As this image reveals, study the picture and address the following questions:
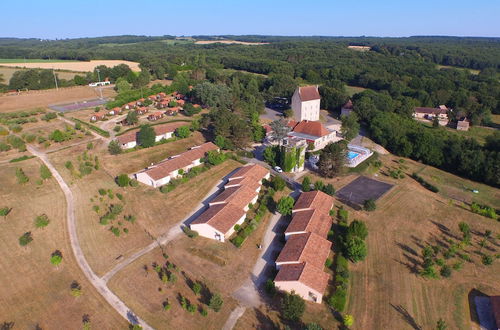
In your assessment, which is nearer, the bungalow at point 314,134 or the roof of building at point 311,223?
the roof of building at point 311,223

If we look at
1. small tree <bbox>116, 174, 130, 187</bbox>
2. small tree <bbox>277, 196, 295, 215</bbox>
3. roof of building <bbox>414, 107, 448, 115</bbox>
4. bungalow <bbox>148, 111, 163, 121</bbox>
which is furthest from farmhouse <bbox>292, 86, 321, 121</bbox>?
small tree <bbox>116, 174, 130, 187</bbox>

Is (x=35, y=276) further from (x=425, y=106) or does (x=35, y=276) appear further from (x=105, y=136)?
(x=425, y=106)

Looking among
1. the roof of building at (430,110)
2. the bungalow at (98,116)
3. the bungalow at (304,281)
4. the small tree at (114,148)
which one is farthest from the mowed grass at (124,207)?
the roof of building at (430,110)

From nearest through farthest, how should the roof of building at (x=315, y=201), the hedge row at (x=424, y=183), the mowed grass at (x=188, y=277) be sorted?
the mowed grass at (x=188, y=277)
the roof of building at (x=315, y=201)
the hedge row at (x=424, y=183)

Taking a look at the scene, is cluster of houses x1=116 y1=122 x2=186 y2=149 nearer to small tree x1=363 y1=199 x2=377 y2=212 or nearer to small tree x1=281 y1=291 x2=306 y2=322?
small tree x1=363 y1=199 x2=377 y2=212

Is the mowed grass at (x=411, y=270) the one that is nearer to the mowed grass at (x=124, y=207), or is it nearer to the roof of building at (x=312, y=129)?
the roof of building at (x=312, y=129)

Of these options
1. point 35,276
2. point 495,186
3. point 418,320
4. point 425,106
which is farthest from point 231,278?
point 425,106
